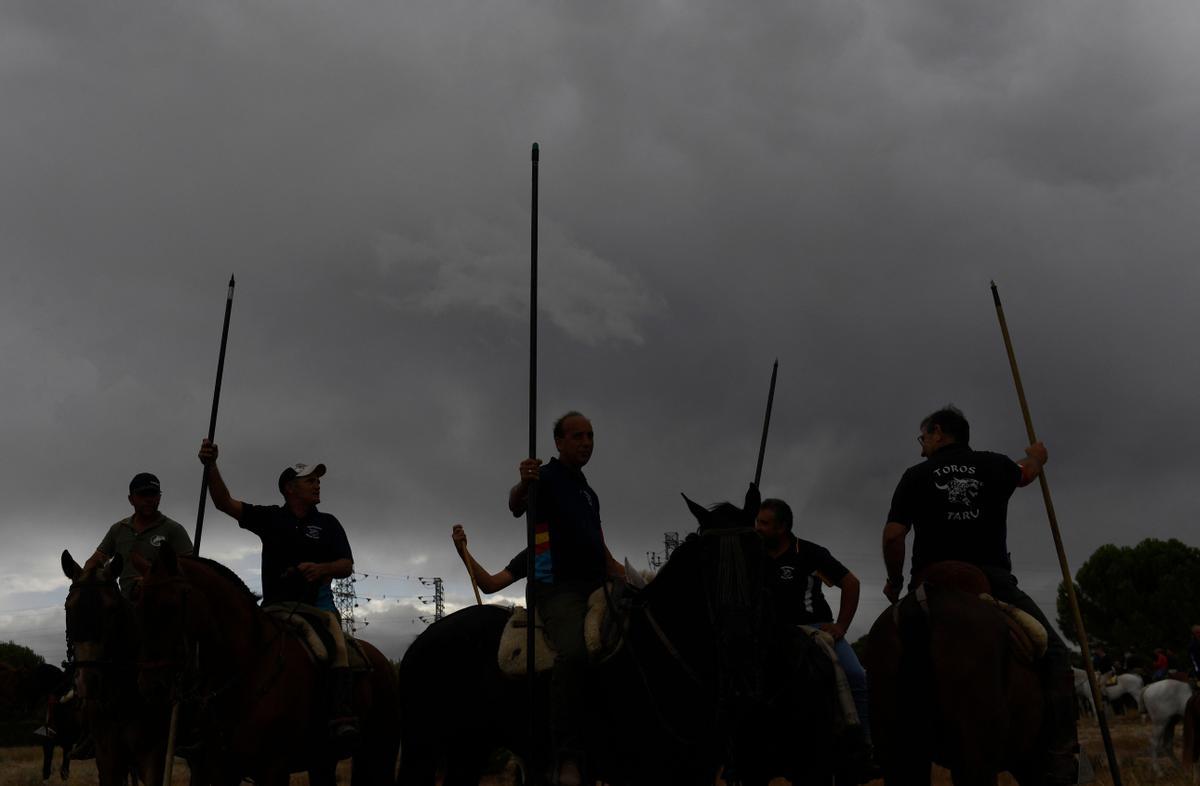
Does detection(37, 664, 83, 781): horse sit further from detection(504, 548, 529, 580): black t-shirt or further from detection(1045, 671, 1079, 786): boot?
detection(1045, 671, 1079, 786): boot

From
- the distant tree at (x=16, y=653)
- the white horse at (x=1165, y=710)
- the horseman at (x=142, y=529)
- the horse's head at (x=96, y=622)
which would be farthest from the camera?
the distant tree at (x=16, y=653)

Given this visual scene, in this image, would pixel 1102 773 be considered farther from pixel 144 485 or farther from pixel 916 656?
pixel 144 485

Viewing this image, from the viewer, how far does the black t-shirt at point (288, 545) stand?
396 inches

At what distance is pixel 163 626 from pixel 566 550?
9.99ft

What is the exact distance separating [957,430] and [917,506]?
73 cm

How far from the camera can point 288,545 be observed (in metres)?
10.1

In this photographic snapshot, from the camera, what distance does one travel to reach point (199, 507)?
11.0m

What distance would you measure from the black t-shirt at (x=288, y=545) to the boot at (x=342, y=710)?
95 centimetres

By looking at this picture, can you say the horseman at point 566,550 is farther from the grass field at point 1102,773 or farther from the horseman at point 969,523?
the grass field at point 1102,773

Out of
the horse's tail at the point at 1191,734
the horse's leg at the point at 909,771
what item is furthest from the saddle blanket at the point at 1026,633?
the horse's tail at the point at 1191,734

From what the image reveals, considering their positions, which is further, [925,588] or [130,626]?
[130,626]

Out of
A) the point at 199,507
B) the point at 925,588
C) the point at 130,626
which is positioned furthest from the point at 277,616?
the point at 925,588

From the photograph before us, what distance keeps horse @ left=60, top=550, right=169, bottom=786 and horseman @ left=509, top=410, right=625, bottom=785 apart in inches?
139

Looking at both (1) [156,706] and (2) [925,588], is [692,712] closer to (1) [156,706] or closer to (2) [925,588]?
(2) [925,588]
